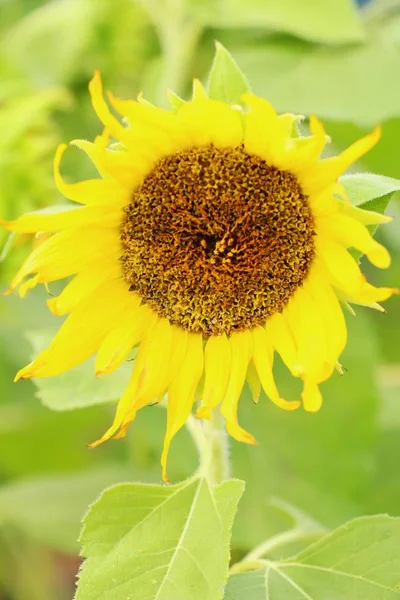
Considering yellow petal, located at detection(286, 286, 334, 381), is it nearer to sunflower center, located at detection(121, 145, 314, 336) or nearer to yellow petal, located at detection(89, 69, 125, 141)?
sunflower center, located at detection(121, 145, 314, 336)

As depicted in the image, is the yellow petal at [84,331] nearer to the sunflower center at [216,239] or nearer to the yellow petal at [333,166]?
the sunflower center at [216,239]

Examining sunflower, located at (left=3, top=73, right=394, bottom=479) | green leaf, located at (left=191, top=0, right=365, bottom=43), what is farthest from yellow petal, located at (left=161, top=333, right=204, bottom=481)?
green leaf, located at (left=191, top=0, right=365, bottom=43)

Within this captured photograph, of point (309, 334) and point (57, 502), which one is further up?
point (309, 334)

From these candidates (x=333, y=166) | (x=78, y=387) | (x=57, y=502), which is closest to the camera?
(x=333, y=166)

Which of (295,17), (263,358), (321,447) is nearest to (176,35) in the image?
(295,17)

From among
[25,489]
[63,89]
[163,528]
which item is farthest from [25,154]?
[163,528]

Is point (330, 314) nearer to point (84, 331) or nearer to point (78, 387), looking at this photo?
point (84, 331)

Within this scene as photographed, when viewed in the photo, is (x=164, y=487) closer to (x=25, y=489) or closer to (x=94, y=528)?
(x=94, y=528)
